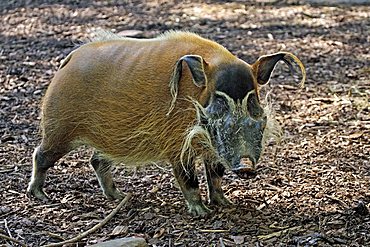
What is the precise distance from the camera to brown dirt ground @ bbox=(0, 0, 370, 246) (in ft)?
12.0

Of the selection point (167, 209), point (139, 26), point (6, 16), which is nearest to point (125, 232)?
point (167, 209)

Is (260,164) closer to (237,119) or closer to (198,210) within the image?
(198,210)

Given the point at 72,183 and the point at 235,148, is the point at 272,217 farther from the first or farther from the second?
the point at 72,183

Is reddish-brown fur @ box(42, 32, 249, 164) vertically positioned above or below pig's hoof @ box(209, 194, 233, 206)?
above

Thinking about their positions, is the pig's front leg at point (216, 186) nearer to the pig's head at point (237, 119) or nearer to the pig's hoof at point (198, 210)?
the pig's hoof at point (198, 210)

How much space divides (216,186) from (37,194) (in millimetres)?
1009

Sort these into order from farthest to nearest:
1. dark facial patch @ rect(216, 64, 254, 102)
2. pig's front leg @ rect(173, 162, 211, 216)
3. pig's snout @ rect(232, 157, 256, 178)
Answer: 1. pig's front leg @ rect(173, 162, 211, 216)
2. dark facial patch @ rect(216, 64, 254, 102)
3. pig's snout @ rect(232, 157, 256, 178)

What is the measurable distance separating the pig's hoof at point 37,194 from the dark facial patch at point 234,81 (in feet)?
4.08

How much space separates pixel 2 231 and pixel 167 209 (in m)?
0.86

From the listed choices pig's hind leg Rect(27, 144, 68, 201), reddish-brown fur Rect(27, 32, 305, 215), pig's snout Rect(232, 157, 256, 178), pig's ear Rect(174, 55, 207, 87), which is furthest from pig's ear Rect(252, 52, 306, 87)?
pig's hind leg Rect(27, 144, 68, 201)

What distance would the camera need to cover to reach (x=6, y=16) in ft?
29.8

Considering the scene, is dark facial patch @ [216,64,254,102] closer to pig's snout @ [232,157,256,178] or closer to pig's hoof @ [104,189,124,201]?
pig's snout @ [232,157,256,178]

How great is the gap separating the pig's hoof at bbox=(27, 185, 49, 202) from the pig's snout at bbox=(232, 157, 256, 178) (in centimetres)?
123

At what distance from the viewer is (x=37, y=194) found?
416 centimetres
